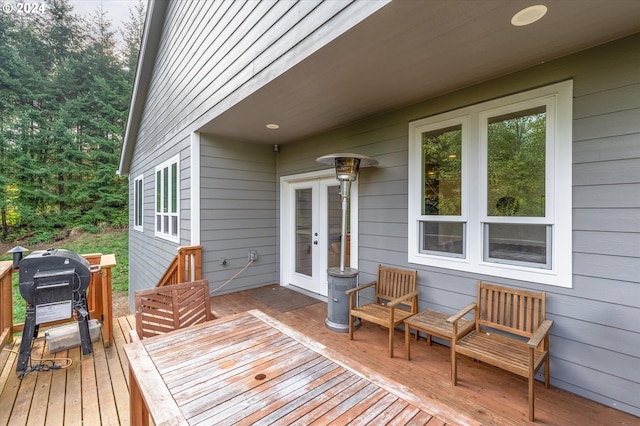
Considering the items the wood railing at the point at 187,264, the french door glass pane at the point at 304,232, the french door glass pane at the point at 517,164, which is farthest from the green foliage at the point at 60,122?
the french door glass pane at the point at 517,164

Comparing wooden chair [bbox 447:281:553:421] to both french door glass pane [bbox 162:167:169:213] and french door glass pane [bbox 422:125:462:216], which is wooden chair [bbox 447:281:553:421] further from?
french door glass pane [bbox 162:167:169:213]

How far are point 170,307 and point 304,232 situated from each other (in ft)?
9.53

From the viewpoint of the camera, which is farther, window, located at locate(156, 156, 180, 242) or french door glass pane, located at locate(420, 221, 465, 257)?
window, located at locate(156, 156, 180, 242)

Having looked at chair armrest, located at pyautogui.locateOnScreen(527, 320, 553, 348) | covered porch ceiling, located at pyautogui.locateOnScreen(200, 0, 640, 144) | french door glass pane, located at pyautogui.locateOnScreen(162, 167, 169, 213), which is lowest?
chair armrest, located at pyautogui.locateOnScreen(527, 320, 553, 348)

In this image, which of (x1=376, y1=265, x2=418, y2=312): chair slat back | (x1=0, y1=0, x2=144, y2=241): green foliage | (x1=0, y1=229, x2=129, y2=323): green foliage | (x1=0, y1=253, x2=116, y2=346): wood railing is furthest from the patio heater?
(x1=0, y1=0, x2=144, y2=241): green foliage

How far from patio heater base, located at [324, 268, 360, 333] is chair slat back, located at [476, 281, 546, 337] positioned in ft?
4.31

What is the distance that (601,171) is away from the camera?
211cm

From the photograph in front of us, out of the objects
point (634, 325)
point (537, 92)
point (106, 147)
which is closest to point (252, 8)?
point (537, 92)

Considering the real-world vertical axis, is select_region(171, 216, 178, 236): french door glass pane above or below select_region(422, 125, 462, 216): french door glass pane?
below

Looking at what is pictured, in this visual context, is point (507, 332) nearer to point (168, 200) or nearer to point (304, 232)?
point (304, 232)

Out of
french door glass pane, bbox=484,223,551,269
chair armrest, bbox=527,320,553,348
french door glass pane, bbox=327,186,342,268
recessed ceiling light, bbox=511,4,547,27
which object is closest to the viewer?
recessed ceiling light, bbox=511,4,547,27

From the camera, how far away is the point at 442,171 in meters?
3.08

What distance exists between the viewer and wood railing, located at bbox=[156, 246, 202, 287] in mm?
4086

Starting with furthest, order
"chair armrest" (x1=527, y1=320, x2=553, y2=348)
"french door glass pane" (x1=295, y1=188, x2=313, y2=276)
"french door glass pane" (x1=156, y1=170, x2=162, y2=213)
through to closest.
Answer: "french door glass pane" (x1=156, y1=170, x2=162, y2=213) < "french door glass pane" (x1=295, y1=188, x2=313, y2=276) < "chair armrest" (x1=527, y1=320, x2=553, y2=348)
